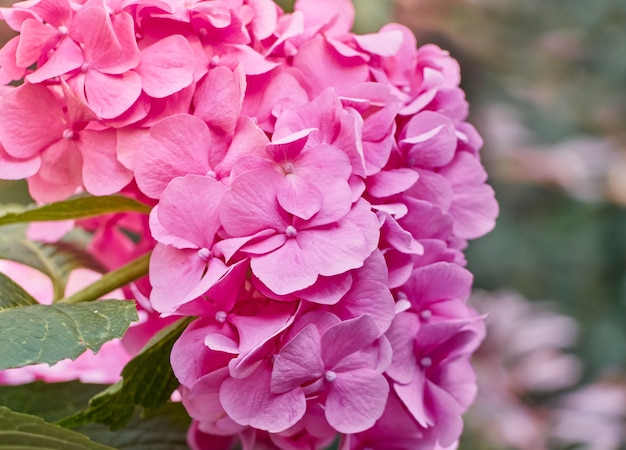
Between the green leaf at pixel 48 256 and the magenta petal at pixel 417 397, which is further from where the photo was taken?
the green leaf at pixel 48 256

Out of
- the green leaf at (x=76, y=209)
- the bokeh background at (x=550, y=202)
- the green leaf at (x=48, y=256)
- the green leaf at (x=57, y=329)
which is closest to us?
the green leaf at (x=57, y=329)

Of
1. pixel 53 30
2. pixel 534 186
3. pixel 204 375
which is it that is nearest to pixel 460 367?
pixel 204 375

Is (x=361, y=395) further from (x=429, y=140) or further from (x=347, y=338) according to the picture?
(x=429, y=140)

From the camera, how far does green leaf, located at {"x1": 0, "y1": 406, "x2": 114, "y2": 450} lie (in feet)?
1.20

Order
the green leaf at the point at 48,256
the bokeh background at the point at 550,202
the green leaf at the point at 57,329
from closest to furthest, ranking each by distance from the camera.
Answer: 1. the green leaf at the point at 57,329
2. the green leaf at the point at 48,256
3. the bokeh background at the point at 550,202

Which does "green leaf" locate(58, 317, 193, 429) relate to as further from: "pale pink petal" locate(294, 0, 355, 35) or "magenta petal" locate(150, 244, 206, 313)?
"pale pink petal" locate(294, 0, 355, 35)

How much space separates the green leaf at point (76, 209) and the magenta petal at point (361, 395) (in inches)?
6.9

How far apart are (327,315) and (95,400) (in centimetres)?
13

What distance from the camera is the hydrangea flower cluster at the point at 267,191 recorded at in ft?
1.26

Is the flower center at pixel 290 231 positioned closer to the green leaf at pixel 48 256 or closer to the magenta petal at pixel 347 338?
the magenta petal at pixel 347 338

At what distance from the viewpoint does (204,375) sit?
388 mm

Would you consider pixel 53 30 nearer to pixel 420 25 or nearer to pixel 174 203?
pixel 174 203

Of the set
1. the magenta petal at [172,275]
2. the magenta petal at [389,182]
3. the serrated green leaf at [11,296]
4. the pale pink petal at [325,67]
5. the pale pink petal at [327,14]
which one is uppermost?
the pale pink petal at [325,67]

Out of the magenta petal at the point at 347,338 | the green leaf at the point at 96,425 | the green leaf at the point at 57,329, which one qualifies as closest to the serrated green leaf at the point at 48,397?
the green leaf at the point at 96,425
